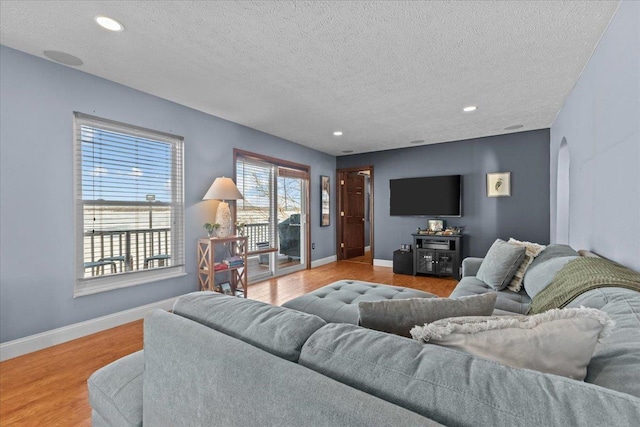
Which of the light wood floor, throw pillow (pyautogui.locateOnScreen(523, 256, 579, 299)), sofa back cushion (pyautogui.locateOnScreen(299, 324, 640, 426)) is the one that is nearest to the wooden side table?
the light wood floor

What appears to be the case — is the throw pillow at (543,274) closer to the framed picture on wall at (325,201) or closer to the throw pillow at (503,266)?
the throw pillow at (503,266)

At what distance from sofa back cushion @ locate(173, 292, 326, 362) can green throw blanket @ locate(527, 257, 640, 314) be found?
1.20 m

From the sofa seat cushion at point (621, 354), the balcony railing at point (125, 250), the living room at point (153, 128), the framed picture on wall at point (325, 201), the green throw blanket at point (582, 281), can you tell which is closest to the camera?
the sofa seat cushion at point (621, 354)

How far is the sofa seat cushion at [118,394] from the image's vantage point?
39.9 inches

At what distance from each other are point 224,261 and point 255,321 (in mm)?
2950

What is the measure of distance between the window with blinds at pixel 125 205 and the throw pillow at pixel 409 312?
9.38 ft

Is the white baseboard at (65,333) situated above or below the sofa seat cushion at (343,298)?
below

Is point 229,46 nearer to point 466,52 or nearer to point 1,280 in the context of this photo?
point 466,52

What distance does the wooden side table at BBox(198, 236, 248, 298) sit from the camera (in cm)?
340

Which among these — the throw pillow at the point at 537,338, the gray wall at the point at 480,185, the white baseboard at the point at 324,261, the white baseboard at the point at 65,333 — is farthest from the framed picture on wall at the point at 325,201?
the throw pillow at the point at 537,338

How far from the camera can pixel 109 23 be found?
1.92 m

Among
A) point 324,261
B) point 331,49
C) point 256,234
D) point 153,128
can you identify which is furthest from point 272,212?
Result: point 331,49

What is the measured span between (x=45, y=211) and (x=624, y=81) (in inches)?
163

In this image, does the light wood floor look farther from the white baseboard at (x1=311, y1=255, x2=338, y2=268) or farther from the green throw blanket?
the white baseboard at (x1=311, y1=255, x2=338, y2=268)
